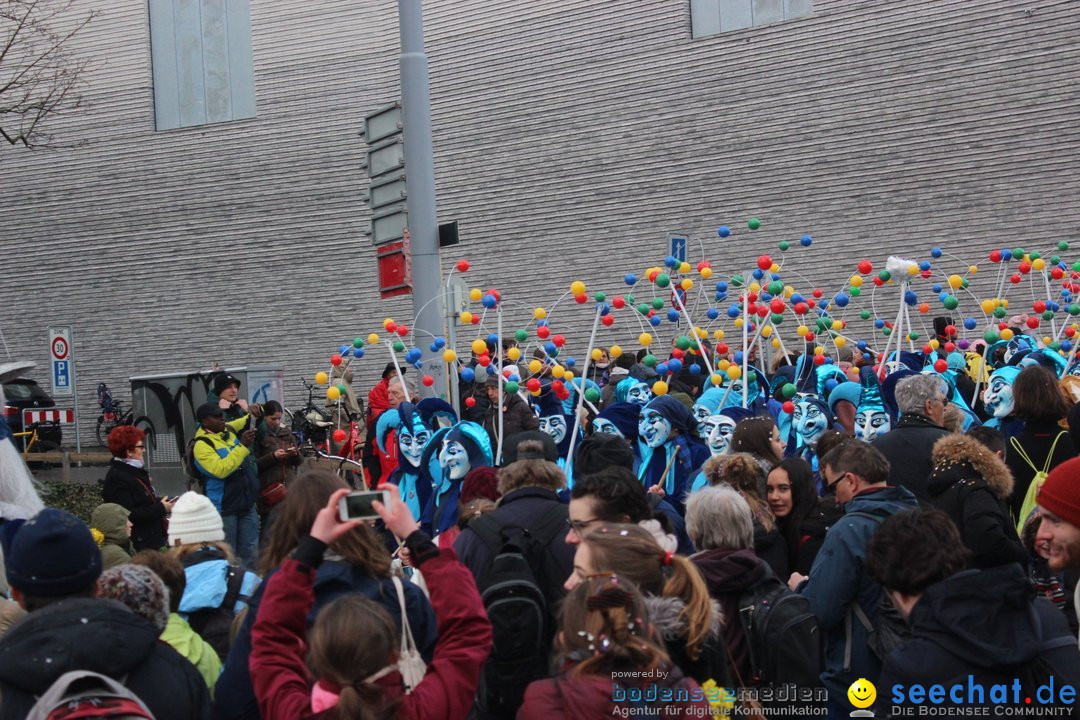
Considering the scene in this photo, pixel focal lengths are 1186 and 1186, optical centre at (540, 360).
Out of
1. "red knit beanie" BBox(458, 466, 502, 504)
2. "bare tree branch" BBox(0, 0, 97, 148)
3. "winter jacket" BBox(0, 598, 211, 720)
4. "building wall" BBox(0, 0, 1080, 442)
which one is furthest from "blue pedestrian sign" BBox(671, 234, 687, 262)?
"bare tree branch" BBox(0, 0, 97, 148)

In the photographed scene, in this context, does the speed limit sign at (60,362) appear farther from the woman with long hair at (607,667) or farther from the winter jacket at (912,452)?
the woman with long hair at (607,667)

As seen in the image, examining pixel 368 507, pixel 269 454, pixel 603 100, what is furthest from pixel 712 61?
pixel 368 507

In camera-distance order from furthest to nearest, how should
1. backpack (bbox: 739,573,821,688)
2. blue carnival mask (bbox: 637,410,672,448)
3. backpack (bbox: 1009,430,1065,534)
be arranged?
blue carnival mask (bbox: 637,410,672,448)
backpack (bbox: 1009,430,1065,534)
backpack (bbox: 739,573,821,688)

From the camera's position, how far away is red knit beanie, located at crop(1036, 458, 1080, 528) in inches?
132

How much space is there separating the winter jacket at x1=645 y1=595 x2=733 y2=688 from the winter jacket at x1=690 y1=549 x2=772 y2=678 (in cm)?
34

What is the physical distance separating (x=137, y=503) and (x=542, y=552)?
5.36 m

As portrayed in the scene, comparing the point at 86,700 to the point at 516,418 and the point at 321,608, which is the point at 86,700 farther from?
the point at 516,418

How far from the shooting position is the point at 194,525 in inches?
201

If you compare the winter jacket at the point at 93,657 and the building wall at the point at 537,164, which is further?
the building wall at the point at 537,164

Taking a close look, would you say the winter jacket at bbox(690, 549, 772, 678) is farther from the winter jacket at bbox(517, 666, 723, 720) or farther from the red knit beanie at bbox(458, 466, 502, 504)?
the red knit beanie at bbox(458, 466, 502, 504)

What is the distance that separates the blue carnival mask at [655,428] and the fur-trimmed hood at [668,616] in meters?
4.53

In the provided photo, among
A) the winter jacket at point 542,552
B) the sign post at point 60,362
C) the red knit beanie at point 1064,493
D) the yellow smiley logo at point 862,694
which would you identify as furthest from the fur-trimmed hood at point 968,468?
the sign post at point 60,362

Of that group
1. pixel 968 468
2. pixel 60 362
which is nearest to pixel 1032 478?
pixel 968 468

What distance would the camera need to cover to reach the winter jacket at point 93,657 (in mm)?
2912
